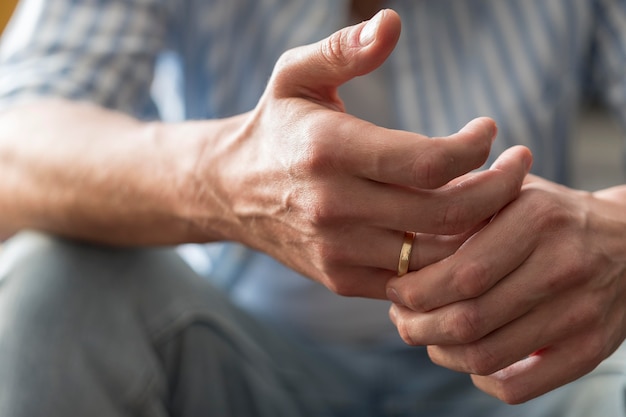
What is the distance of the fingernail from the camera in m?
0.46

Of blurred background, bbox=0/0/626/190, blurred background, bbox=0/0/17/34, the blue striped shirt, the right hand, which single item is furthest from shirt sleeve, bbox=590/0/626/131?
blurred background, bbox=0/0/17/34

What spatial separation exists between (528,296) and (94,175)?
0.41m

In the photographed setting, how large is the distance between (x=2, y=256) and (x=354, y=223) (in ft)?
1.13

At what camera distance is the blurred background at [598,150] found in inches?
80.7

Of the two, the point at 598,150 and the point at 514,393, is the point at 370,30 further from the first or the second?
the point at 598,150

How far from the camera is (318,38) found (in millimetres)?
864

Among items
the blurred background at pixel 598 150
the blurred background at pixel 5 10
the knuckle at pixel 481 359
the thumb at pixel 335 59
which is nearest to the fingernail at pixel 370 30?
the thumb at pixel 335 59

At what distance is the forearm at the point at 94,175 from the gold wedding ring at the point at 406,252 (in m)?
0.19

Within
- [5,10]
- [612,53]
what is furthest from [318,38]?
[5,10]

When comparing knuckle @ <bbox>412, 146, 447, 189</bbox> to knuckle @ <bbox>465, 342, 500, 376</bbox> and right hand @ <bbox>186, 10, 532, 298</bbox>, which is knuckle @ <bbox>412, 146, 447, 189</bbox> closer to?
right hand @ <bbox>186, 10, 532, 298</bbox>

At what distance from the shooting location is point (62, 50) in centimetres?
82

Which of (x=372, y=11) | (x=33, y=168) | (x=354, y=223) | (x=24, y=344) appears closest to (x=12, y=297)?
(x=24, y=344)

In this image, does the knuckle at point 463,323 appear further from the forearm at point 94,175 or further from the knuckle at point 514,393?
the forearm at point 94,175

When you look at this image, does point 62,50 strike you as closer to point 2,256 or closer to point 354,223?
point 2,256
